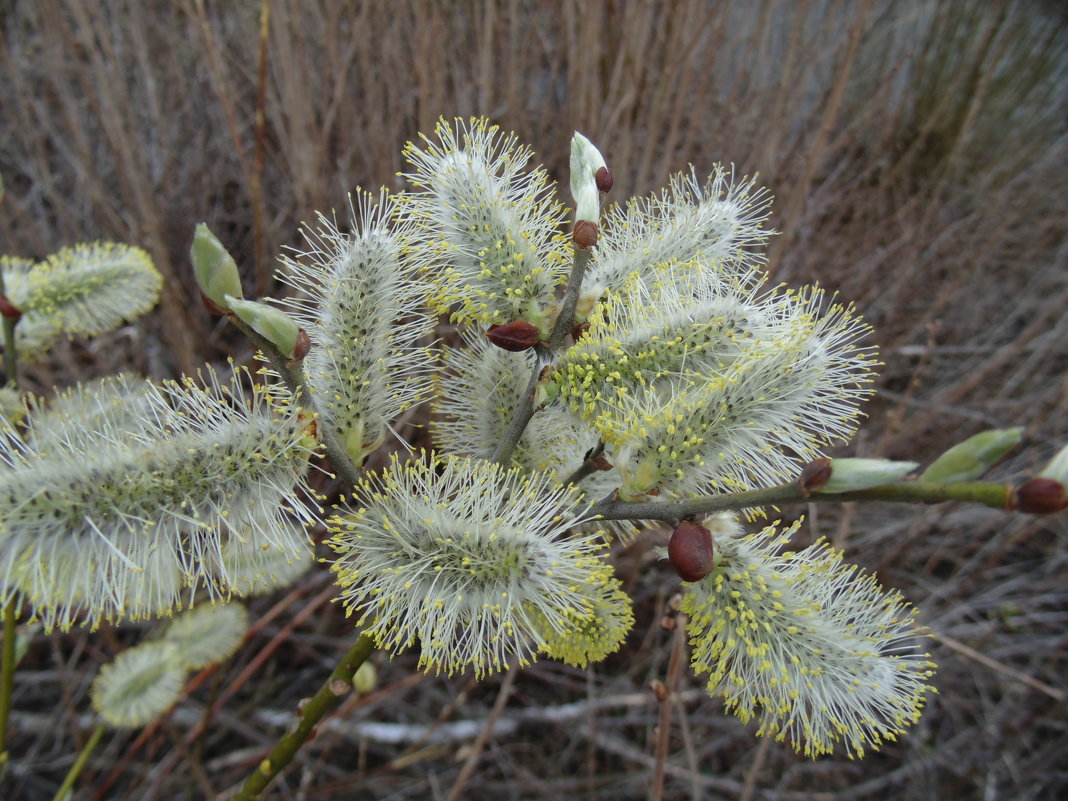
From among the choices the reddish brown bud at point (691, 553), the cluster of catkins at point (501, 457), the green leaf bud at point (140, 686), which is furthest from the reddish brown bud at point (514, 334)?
the green leaf bud at point (140, 686)

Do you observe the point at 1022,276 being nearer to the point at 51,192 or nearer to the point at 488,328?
the point at 488,328

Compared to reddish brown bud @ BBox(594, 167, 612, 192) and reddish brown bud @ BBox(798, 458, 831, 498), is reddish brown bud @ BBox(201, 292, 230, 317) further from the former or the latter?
reddish brown bud @ BBox(798, 458, 831, 498)

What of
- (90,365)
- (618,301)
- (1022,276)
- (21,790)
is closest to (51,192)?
(90,365)

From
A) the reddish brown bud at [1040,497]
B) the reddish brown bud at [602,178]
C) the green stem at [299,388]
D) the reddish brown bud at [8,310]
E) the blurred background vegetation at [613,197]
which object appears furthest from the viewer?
the blurred background vegetation at [613,197]

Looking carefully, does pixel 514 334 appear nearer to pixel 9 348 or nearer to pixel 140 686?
pixel 9 348

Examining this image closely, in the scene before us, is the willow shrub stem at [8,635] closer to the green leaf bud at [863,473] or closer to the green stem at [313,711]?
the green stem at [313,711]
